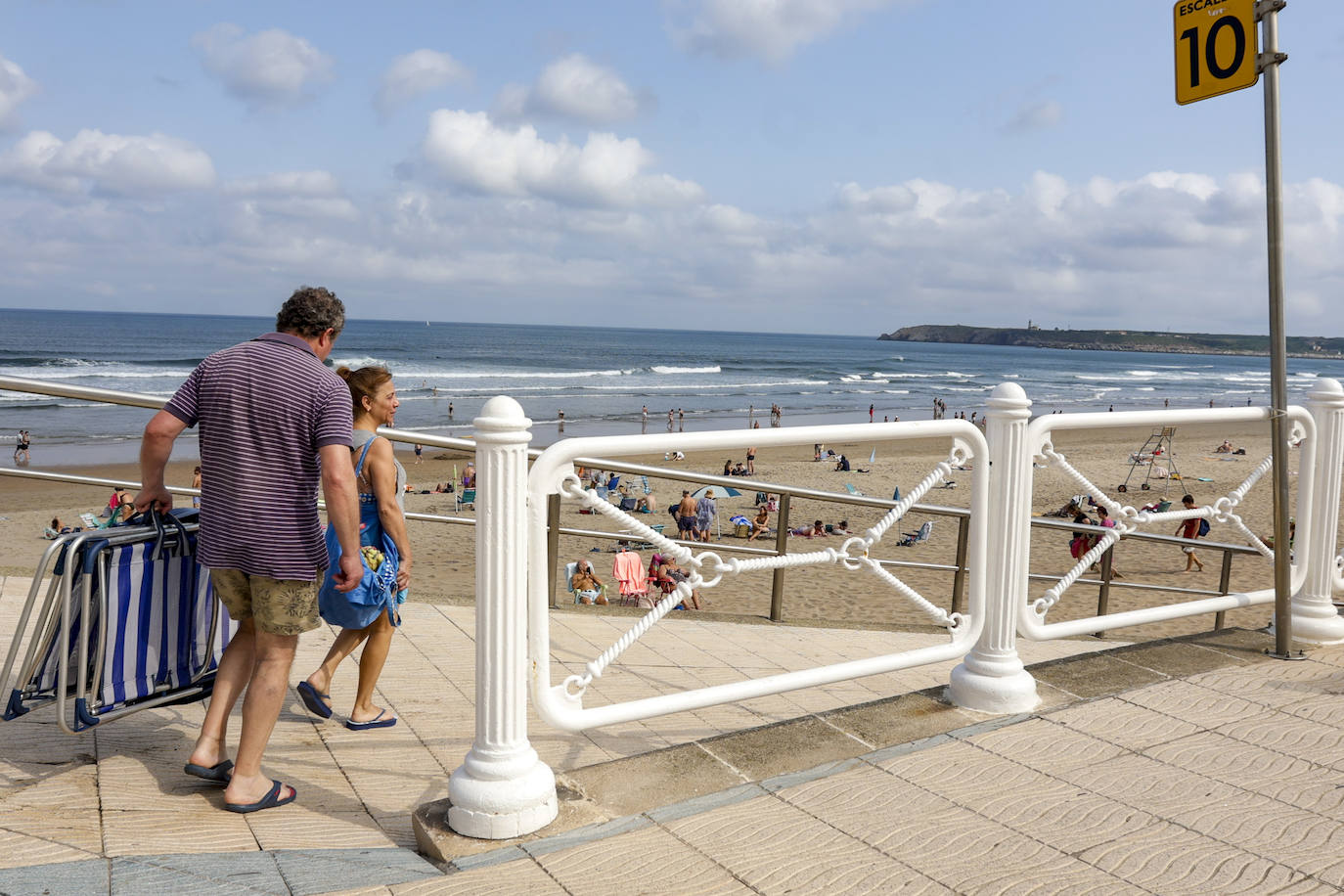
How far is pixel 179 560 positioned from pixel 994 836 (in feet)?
8.13

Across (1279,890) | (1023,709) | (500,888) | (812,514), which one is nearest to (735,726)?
(1023,709)

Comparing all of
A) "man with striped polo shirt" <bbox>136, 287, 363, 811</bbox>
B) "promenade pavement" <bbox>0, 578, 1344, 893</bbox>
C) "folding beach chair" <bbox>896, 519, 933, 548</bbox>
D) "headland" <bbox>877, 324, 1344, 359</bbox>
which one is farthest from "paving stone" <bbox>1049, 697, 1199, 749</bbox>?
"headland" <bbox>877, 324, 1344, 359</bbox>

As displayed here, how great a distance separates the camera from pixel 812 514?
19.6 m

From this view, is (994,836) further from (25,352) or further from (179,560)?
(25,352)

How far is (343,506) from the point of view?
2881 mm

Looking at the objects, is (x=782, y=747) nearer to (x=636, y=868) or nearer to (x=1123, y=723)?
(x=636, y=868)

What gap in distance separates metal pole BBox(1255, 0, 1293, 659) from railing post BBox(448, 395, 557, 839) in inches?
118

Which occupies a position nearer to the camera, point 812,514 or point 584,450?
point 584,450

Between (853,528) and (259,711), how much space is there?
16150mm

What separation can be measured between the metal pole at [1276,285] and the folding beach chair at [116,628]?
3919mm

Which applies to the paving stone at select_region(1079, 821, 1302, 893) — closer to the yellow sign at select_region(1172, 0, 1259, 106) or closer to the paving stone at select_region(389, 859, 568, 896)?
the paving stone at select_region(389, 859, 568, 896)

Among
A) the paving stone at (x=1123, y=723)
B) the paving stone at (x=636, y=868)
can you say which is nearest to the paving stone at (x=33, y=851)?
the paving stone at (x=636, y=868)

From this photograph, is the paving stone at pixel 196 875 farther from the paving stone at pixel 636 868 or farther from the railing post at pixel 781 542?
the railing post at pixel 781 542

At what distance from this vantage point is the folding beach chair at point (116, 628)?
A: 2844mm
